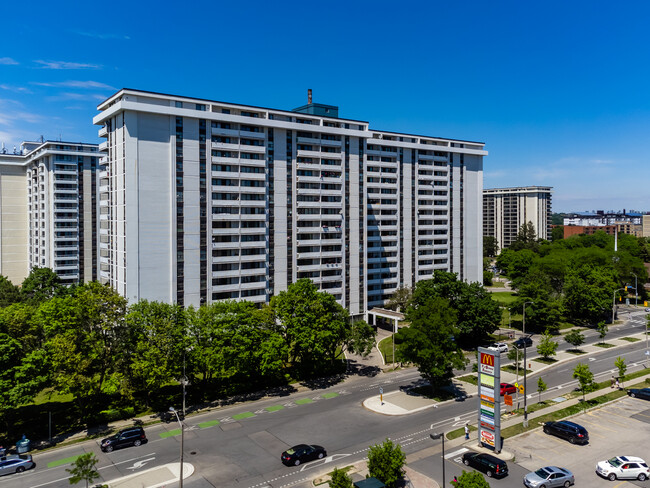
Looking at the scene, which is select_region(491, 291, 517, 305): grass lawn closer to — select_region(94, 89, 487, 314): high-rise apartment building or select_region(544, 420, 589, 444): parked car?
select_region(94, 89, 487, 314): high-rise apartment building

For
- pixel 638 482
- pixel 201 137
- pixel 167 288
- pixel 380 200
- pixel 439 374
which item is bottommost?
pixel 638 482

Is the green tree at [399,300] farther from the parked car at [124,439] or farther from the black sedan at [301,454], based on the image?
the parked car at [124,439]

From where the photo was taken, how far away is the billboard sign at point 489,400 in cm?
4434

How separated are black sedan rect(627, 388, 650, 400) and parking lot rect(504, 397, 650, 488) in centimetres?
423

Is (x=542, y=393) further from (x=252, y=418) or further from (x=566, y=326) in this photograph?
(x=566, y=326)

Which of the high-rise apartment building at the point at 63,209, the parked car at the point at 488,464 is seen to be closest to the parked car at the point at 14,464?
the parked car at the point at 488,464

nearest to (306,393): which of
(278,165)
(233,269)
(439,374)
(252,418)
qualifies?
(252,418)

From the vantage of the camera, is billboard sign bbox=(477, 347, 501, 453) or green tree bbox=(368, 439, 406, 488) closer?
green tree bbox=(368, 439, 406, 488)

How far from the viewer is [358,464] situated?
42406 mm

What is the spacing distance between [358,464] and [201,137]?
57861mm

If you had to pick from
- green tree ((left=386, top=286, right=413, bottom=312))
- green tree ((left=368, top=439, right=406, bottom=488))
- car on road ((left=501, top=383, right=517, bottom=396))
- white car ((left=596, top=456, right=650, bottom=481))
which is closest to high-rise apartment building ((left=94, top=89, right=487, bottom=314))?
green tree ((left=386, top=286, right=413, bottom=312))

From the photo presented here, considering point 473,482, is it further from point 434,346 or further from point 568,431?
point 434,346

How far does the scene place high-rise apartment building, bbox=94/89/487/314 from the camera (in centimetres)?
7550

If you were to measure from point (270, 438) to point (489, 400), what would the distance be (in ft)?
71.6
